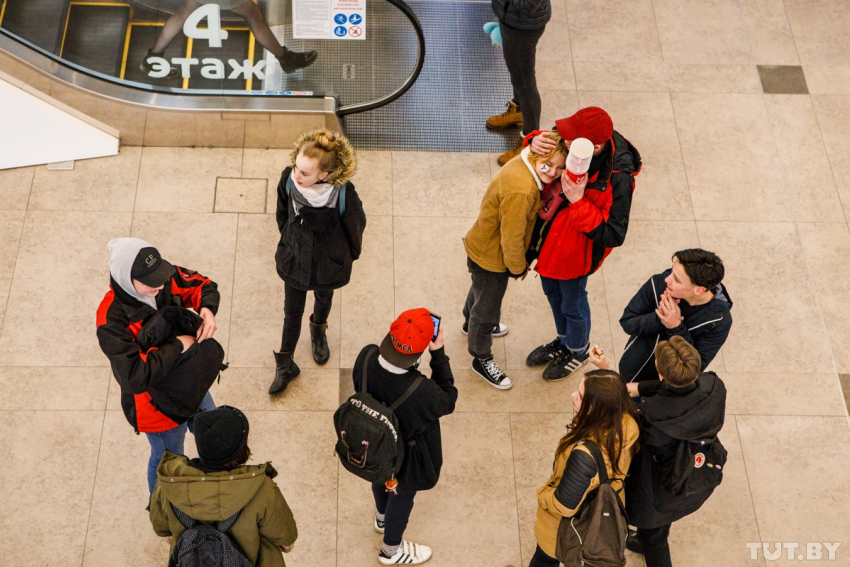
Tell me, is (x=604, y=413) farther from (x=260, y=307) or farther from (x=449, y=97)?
(x=449, y=97)

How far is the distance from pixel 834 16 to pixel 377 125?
3.57m

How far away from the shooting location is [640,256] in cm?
487

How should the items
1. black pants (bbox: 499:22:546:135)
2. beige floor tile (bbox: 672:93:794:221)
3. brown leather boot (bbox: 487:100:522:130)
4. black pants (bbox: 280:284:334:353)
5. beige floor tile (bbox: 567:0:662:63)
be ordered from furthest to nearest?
beige floor tile (bbox: 567:0:662:63), brown leather boot (bbox: 487:100:522:130), beige floor tile (bbox: 672:93:794:221), black pants (bbox: 499:22:546:135), black pants (bbox: 280:284:334:353)

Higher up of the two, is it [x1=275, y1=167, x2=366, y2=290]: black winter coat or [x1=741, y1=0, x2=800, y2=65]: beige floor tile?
[x1=275, y1=167, x2=366, y2=290]: black winter coat

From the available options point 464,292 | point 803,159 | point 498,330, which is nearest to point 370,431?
point 498,330

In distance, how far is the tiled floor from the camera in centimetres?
391

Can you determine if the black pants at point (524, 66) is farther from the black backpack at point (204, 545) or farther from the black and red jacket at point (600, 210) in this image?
the black backpack at point (204, 545)

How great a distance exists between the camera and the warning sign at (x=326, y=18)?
5004 mm

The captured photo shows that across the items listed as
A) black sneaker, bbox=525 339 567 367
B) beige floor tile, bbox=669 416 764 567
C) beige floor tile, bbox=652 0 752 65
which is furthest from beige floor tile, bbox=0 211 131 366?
beige floor tile, bbox=652 0 752 65

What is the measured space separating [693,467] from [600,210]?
1.15m

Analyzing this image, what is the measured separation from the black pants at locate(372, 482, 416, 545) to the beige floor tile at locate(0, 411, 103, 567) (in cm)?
141

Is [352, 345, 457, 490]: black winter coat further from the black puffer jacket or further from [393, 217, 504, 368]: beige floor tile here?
the black puffer jacket

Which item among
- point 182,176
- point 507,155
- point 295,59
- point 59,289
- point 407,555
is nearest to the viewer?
point 407,555

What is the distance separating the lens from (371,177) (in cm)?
511
